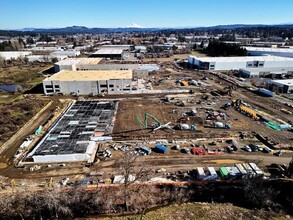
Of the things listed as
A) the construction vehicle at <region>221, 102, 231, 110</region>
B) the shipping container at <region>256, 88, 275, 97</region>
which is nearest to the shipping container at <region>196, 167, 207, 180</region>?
the construction vehicle at <region>221, 102, 231, 110</region>

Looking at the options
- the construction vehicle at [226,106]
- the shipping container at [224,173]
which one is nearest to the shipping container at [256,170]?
the shipping container at [224,173]

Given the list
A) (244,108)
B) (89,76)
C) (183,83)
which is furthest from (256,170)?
(89,76)

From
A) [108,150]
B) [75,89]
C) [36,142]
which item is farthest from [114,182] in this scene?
[75,89]

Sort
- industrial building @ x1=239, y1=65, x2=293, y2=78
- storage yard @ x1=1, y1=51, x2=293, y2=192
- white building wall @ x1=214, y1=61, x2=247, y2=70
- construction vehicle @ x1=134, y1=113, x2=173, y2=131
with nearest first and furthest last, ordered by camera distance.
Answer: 1. storage yard @ x1=1, y1=51, x2=293, y2=192
2. construction vehicle @ x1=134, y1=113, x2=173, y2=131
3. industrial building @ x1=239, y1=65, x2=293, y2=78
4. white building wall @ x1=214, y1=61, x2=247, y2=70

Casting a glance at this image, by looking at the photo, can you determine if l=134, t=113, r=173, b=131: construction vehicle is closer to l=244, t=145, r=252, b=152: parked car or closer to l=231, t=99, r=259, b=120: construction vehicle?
l=244, t=145, r=252, b=152: parked car

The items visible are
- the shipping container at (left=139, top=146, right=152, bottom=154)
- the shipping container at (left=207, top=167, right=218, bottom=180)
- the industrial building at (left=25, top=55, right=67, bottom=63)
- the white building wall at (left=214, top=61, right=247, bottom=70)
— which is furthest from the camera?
the industrial building at (left=25, top=55, right=67, bottom=63)

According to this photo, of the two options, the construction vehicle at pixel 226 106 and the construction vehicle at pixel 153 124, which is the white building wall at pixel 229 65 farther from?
the construction vehicle at pixel 153 124

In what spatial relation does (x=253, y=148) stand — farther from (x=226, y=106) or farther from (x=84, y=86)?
(x=84, y=86)

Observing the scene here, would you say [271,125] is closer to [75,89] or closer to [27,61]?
[75,89]
